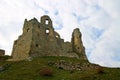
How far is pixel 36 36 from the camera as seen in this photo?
80.4 meters

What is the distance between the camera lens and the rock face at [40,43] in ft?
258

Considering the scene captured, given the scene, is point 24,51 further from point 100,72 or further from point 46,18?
point 100,72

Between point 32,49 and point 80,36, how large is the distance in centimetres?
2202

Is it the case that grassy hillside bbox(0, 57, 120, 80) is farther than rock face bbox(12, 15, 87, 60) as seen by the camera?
No

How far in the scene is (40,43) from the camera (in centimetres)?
8019

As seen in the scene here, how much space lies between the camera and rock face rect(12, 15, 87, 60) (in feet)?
258

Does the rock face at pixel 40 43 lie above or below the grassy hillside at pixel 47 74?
above

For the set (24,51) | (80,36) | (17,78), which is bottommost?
(17,78)

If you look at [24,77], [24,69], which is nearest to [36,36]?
[24,69]

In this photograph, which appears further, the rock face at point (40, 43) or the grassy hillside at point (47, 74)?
the rock face at point (40, 43)

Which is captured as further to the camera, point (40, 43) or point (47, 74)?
point (40, 43)

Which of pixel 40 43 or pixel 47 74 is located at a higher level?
pixel 40 43

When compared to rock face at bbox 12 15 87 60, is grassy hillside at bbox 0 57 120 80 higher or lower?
lower

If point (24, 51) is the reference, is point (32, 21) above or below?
above
